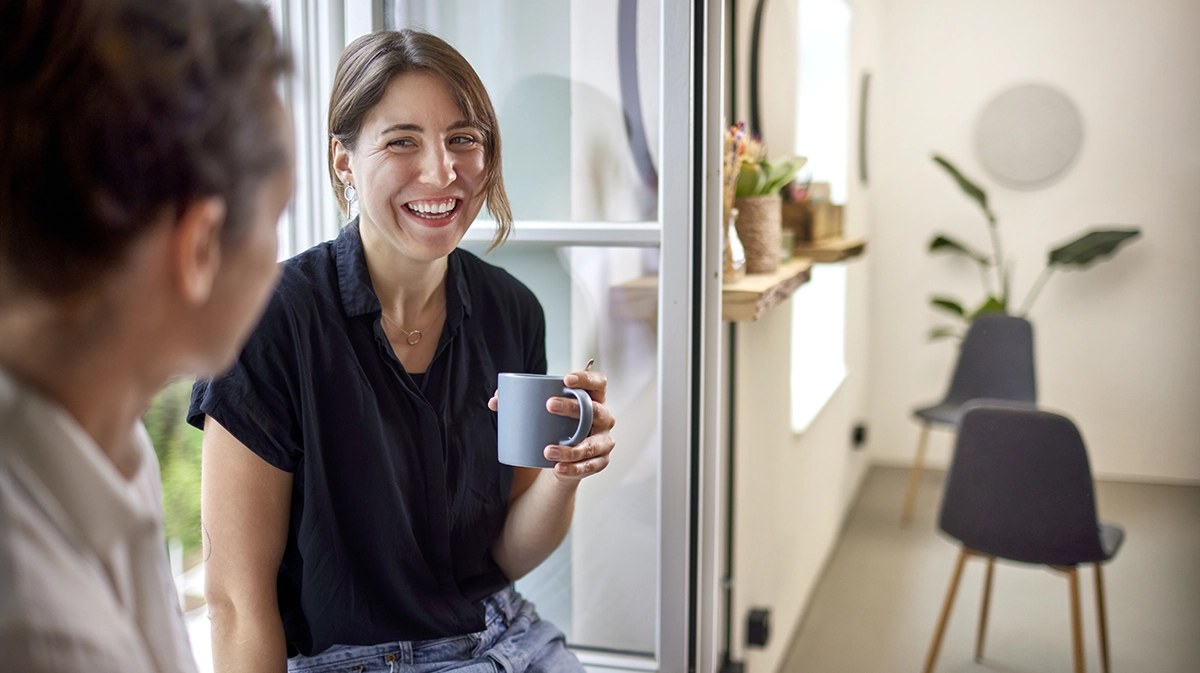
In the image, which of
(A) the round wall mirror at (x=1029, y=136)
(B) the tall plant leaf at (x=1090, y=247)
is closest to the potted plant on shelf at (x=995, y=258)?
(B) the tall plant leaf at (x=1090, y=247)

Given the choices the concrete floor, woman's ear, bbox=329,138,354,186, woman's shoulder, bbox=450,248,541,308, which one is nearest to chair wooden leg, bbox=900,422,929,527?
the concrete floor

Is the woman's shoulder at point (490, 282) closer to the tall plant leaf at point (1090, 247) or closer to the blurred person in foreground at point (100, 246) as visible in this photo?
the blurred person in foreground at point (100, 246)

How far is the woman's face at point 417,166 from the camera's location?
902mm

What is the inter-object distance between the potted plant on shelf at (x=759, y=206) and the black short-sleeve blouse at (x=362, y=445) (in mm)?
699

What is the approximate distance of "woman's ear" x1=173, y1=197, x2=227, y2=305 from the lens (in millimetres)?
475

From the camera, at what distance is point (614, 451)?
1288mm

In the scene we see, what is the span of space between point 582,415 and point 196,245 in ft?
1.57

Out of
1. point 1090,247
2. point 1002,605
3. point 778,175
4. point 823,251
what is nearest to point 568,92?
point 778,175

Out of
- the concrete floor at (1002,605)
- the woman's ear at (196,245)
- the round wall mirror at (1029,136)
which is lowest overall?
the concrete floor at (1002,605)

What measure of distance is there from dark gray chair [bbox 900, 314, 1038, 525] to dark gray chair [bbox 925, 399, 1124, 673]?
3.18ft

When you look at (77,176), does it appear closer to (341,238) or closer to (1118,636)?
(341,238)

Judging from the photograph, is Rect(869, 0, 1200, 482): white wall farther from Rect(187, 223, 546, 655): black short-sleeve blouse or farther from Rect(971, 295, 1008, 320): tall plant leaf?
Rect(187, 223, 546, 655): black short-sleeve blouse

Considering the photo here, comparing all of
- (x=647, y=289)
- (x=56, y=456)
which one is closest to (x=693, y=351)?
(x=647, y=289)

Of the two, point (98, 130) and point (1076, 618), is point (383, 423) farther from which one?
point (1076, 618)
